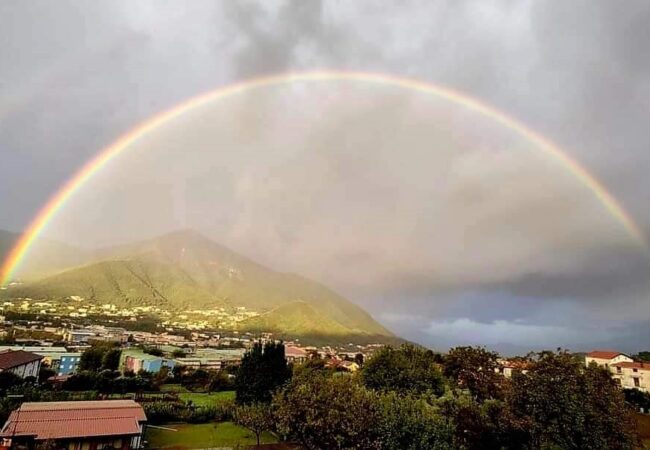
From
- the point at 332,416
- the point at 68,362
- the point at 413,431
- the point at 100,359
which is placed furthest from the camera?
the point at 68,362

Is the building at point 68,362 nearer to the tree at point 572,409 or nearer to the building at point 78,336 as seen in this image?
the building at point 78,336

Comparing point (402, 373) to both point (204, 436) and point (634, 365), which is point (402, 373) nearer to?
point (204, 436)

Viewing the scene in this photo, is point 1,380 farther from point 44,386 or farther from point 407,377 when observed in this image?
point 407,377

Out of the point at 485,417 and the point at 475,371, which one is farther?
→ the point at 475,371

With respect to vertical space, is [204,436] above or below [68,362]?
above

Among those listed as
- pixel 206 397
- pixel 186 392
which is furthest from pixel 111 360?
pixel 206 397

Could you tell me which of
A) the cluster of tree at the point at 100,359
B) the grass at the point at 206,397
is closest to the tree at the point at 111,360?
the cluster of tree at the point at 100,359

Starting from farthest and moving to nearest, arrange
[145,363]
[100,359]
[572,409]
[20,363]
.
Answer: [145,363] < [100,359] < [20,363] < [572,409]
